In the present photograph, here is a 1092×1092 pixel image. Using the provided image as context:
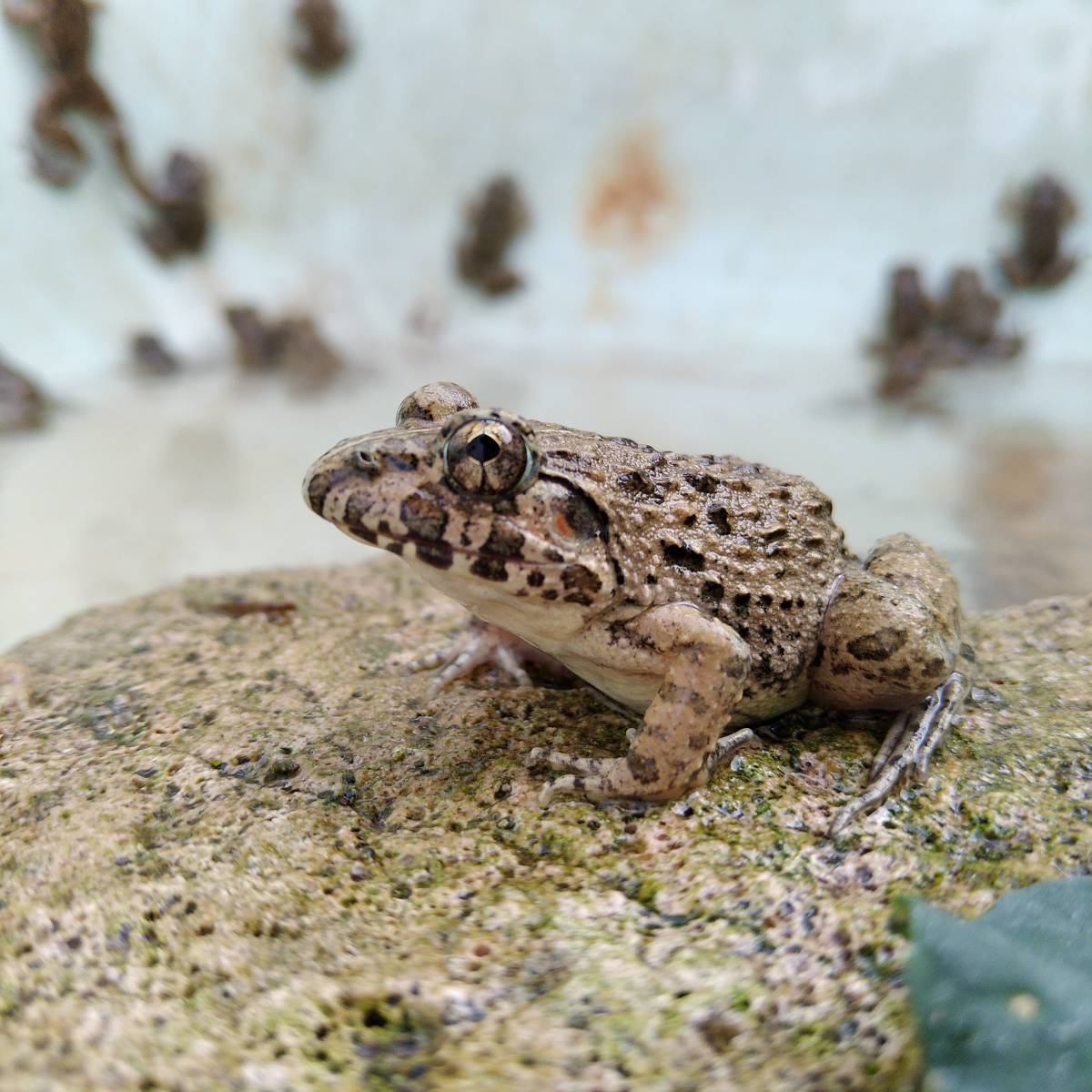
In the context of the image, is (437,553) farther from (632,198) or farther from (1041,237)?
(1041,237)

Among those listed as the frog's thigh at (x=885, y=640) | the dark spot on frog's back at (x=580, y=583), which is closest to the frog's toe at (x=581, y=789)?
the dark spot on frog's back at (x=580, y=583)

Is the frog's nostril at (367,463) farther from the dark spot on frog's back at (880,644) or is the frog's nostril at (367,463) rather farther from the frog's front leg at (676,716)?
the dark spot on frog's back at (880,644)

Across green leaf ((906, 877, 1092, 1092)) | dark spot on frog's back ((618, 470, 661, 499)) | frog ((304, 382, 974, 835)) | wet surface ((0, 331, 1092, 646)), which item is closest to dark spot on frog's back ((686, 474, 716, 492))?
frog ((304, 382, 974, 835))

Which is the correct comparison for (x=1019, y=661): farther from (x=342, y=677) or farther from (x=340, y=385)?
(x=340, y=385)

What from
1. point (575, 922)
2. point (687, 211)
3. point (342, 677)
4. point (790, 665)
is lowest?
point (575, 922)

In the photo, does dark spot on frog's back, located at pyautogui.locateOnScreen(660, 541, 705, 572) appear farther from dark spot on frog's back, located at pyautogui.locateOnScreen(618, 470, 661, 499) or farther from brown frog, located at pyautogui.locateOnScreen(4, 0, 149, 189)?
brown frog, located at pyautogui.locateOnScreen(4, 0, 149, 189)

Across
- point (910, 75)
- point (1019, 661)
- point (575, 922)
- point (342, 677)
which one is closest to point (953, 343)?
point (910, 75)

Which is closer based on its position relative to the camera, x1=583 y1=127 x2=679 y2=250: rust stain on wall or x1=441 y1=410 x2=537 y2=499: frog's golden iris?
x1=441 y1=410 x2=537 y2=499: frog's golden iris
